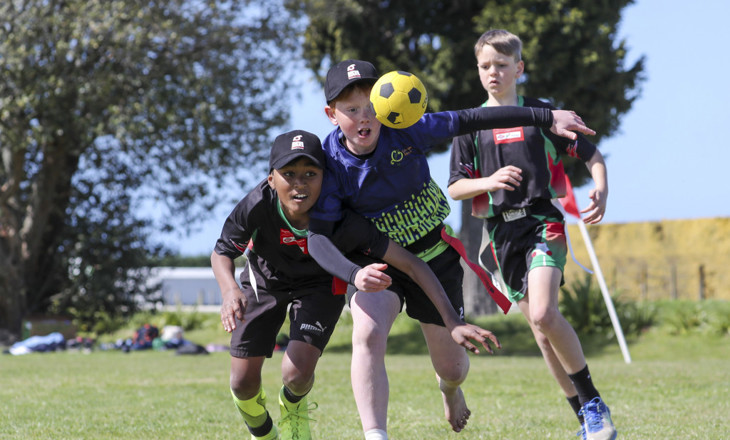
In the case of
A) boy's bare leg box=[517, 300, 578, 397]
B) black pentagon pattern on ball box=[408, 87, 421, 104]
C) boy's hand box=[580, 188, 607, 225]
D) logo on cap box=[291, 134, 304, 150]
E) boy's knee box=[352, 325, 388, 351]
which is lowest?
boy's bare leg box=[517, 300, 578, 397]

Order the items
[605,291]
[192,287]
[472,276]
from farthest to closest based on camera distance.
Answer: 1. [192,287]
2. [472,276]
3. [605,291]

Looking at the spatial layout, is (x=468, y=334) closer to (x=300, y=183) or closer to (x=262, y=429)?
(x=300, y=183)

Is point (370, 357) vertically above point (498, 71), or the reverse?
point (498, 71)

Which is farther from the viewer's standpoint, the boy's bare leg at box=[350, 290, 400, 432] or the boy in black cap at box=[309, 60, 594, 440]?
the boy in black cap at box=[309, 60, 594, 440]

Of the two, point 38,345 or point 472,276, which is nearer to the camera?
point 38,345

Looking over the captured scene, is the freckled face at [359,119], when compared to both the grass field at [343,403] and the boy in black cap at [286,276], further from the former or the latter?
the grass field at [343,403]

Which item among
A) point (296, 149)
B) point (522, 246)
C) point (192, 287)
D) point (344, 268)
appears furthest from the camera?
point (192, 287)

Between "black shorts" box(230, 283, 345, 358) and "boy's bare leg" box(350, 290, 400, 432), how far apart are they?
715mm

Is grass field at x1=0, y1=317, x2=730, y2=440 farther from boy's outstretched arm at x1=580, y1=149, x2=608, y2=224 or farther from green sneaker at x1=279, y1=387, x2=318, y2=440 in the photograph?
boy's outstretched arm at x1=580, y1=149, x2=608, y2=224

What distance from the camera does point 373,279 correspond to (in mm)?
3771

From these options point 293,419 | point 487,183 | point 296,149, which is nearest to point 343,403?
point 293,419

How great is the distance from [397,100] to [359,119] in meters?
0.24

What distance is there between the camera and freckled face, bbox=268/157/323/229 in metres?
4.36

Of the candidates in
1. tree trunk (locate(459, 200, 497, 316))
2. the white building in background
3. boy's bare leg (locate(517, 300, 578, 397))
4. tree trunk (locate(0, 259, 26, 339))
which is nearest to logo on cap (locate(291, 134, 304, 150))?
boy's bare leg (locate(517, 300, 578, 397))
